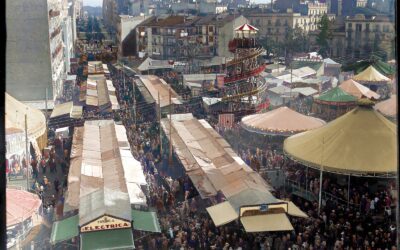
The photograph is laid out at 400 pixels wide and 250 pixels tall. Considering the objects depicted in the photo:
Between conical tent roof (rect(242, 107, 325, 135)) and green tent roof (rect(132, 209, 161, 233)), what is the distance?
11.5 ft

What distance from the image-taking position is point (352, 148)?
225 inches

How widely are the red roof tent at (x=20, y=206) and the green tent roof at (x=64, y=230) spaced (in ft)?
0.71

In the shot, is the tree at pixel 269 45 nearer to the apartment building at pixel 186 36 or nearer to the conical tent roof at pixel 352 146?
the apartment building at pixel 186 36

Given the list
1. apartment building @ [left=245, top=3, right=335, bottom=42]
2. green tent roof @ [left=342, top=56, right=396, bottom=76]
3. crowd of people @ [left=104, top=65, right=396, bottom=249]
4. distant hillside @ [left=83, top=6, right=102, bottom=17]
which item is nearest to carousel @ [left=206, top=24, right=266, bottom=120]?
crowd of people @ [left=104, top=65, right=396, bottom=249]

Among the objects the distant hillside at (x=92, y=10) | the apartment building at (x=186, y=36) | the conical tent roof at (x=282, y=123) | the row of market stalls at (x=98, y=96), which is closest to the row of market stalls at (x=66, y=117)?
the row of market stalls at (x=98, y=96)

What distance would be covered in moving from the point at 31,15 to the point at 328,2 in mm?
18229

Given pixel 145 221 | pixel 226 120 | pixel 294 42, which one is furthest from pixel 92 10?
pixel 145 221

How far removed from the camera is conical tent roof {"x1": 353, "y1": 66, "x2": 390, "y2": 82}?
1277cm

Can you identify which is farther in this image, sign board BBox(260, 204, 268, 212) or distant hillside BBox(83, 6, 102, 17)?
distant hillside BBox(83, 6, 102, 17)

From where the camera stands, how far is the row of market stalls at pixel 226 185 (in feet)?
14.4

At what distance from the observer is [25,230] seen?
4.11 metres

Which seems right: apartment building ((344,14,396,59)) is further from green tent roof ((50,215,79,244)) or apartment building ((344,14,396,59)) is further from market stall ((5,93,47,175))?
green tent roof ((50,215,79,244))

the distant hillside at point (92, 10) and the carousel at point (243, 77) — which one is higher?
the distant hillside at point (92, 10)

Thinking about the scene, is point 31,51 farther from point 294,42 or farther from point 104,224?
point 294,42
